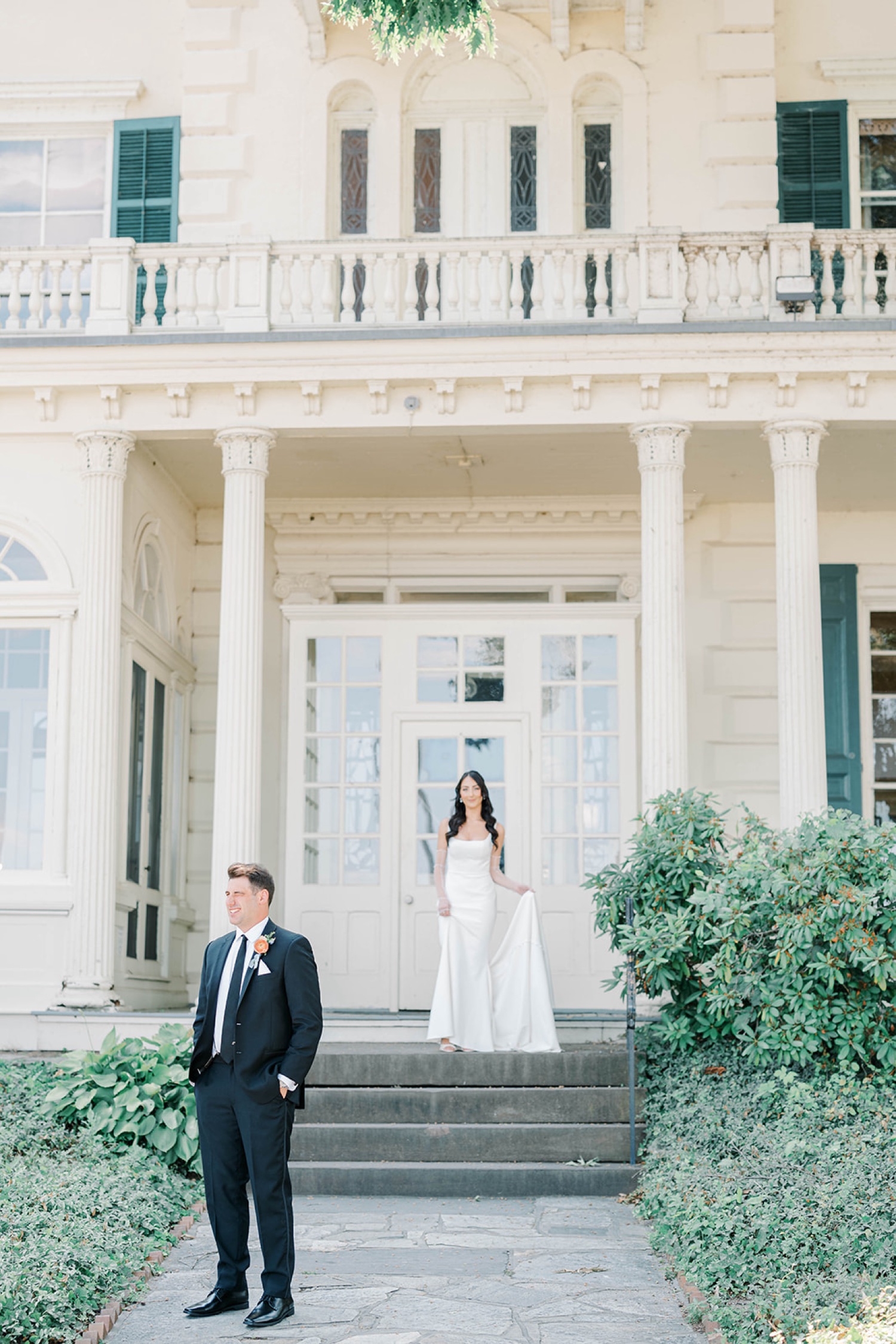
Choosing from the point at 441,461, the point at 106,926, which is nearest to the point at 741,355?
the point at 441,461

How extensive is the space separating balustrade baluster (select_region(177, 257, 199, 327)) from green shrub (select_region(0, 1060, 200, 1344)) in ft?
17.0

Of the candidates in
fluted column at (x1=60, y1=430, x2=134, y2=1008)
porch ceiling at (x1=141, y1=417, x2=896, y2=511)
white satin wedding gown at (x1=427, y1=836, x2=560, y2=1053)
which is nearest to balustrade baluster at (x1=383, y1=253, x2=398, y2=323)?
porch ceiling at (x1=141, y1=417, x2=896, y2=511)

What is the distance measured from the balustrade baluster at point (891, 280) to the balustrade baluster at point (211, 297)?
4.66 meters

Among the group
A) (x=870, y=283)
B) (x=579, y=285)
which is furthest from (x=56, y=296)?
(x=870, y=283)

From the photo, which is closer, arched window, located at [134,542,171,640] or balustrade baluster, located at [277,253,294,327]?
balustrade baluster, located at [277,253,294,327]

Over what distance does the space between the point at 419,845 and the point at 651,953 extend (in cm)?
373

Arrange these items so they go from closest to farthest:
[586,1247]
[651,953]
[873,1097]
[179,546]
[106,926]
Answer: [586,1247] < [873,1097] < [651,953] < [106,926] < [179,546]

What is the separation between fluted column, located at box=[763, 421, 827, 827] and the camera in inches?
398

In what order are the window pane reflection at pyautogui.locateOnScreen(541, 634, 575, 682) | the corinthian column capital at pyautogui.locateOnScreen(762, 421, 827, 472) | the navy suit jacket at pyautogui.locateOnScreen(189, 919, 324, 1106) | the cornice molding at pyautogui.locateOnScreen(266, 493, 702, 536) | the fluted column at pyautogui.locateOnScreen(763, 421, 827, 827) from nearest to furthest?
A: the navy suit jacket at pyautogui.locateOnScreen(189, 919, 324, 1106), the fluted column at pyautogui.locateOnScreen(763, 421, 827, 827), the corinthian column capital at pyautogui.locateOnScreen(762, 421, 827, 472), the window pane reflection at pyautogui.locateOnScreen(541, 634, 575, 682), the cornice molding at pyautogui.locateOnScreen(266, 493, 702, 536)

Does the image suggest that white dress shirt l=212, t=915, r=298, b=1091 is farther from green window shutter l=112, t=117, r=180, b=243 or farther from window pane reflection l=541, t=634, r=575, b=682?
green window shutter l=112, t=117, r=180, b=243

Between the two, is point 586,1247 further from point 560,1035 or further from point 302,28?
point 302,28

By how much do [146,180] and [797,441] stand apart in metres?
5.67

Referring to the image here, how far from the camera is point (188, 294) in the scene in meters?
10.9

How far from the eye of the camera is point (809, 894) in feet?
26.7
